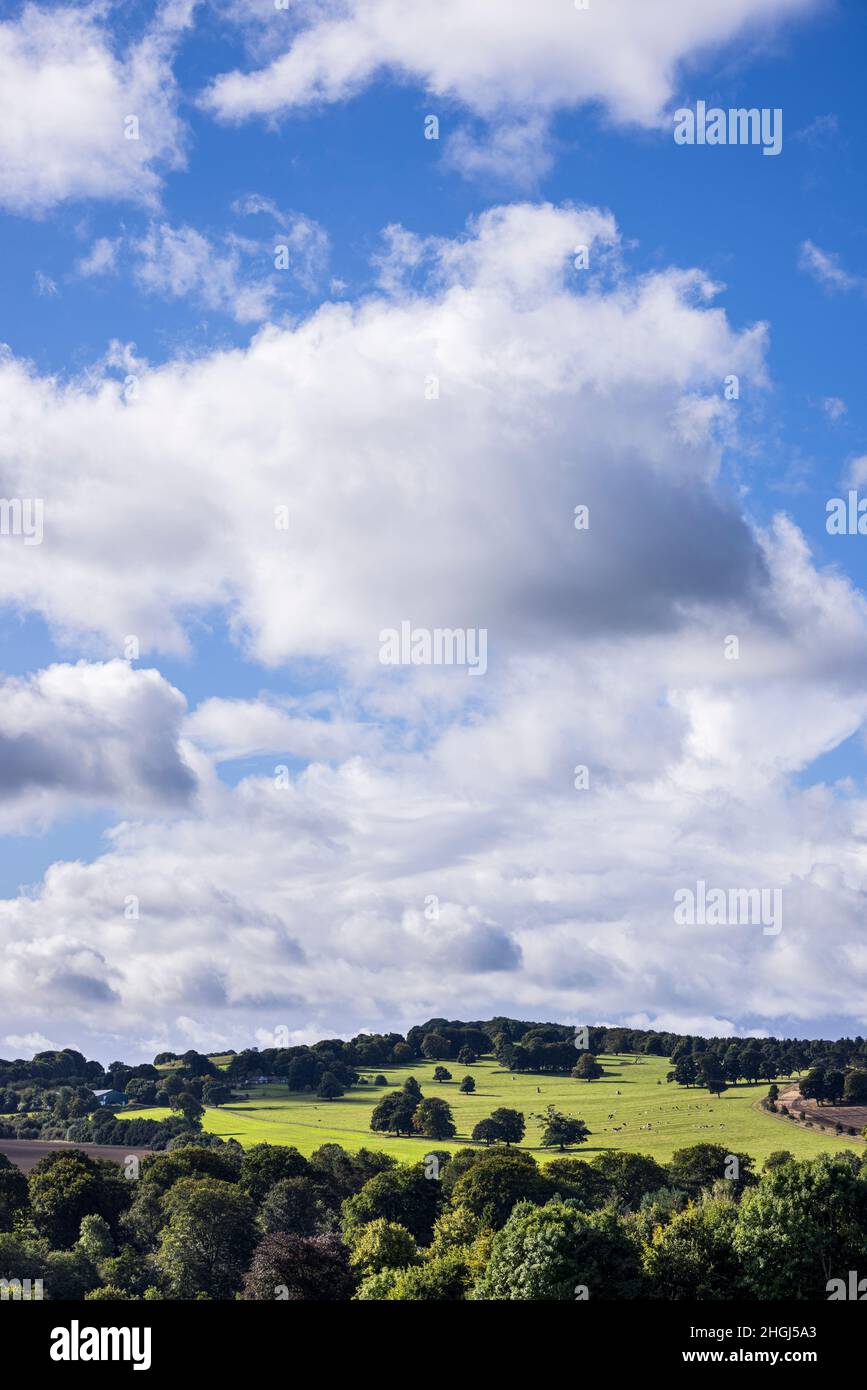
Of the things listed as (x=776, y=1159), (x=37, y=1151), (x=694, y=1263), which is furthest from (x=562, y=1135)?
(x=694, y=1263)

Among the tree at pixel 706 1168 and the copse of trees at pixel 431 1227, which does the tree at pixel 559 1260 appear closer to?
the copse of trees at pixel 431 1227

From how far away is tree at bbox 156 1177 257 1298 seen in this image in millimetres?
110812

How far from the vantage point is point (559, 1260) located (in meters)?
81.4

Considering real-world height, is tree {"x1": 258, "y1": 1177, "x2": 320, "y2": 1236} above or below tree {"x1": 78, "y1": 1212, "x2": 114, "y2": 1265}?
below

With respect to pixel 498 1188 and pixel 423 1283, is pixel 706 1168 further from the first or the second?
pixel 423 1283

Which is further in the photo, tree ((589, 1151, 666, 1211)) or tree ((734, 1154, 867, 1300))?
tree ((589, 1151, 666, 1211))

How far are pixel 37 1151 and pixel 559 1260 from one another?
406 ft

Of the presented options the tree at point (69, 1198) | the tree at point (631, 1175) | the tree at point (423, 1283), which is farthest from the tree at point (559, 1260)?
the tree at point (631, 1175)

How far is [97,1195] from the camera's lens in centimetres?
13262

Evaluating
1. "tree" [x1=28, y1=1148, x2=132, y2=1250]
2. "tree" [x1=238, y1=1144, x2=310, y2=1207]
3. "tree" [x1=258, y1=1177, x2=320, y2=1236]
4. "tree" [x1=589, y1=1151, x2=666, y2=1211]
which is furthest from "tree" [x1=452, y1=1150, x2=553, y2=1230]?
"tree" [x1=28, y1=1148, x2=132, y2=1250]

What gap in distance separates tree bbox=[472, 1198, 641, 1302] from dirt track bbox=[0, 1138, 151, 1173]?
92.8 m

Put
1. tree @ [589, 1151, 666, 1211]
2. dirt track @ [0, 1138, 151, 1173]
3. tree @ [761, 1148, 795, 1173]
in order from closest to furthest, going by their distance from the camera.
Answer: tree @ [589, 1151, 666, 1211] → tree @ [761, 1148, 795, 1173] → dirt track @ [0, 1138, 151, 1173]

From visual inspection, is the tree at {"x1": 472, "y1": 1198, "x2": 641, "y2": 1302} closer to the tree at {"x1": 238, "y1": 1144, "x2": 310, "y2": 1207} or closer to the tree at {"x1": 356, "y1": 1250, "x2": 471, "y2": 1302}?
the tree at {"x1": 356, "y1": 1250, "x2": 471, "y2": 1302}
